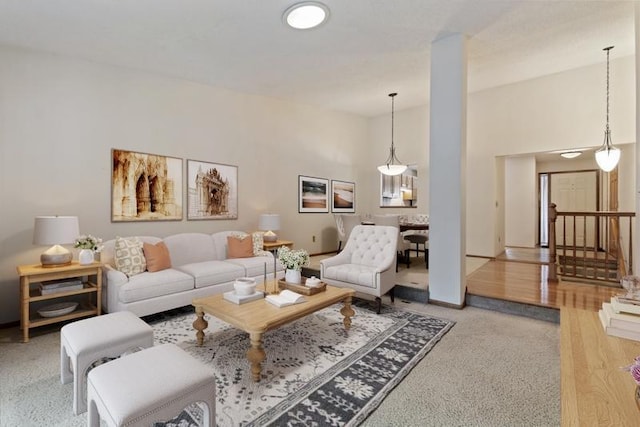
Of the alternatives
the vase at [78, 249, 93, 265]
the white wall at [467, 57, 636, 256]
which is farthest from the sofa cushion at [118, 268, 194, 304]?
the white wall at [467, 57, 636, 256]

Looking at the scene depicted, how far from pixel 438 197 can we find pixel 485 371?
6.69 feet

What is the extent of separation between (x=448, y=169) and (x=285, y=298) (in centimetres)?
246

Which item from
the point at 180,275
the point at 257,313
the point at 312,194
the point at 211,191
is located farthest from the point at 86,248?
the point at 312,194

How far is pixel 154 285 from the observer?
10.7ft

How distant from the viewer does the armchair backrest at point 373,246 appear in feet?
12.6

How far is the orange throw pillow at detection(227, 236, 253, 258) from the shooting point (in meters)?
4.41

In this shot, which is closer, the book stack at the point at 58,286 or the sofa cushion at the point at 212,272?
the book stack at the point at 58,286

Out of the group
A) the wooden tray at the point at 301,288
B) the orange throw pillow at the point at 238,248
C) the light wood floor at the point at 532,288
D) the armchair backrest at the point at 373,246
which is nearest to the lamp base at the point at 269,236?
the orange throw pillow at the point at 238,248

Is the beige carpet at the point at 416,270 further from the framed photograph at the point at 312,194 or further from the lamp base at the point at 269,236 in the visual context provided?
the framed photograph at the point at 312,194

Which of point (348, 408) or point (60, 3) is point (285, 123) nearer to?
point (60, 3)

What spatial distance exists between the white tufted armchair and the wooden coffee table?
0.55 metres

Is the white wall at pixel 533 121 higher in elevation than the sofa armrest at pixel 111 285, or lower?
higher

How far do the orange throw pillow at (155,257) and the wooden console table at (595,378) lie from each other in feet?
12.2

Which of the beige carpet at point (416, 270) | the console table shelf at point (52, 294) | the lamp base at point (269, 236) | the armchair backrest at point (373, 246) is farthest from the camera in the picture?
the lamp base at point (269, 236)
